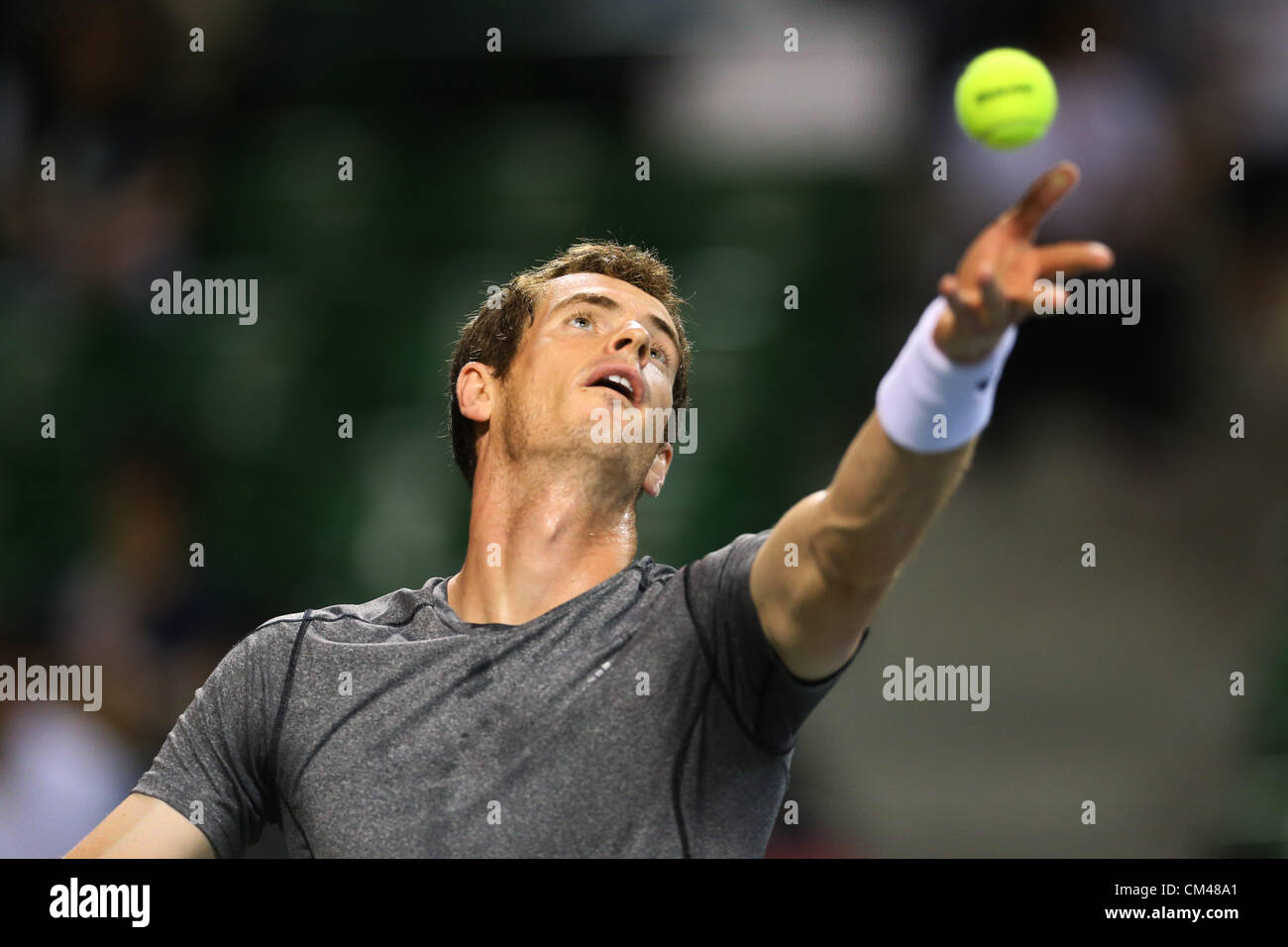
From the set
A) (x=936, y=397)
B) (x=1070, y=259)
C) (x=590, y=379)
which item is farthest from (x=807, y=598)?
(x=590, y=379)

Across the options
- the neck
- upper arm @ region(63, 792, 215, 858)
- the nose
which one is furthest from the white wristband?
upper arm @ region(63, 792, 215, 858)

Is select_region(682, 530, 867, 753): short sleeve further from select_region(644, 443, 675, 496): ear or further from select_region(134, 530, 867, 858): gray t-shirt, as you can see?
select_region(644, 443, 675, 496): ear

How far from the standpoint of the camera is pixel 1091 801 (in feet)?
16.4

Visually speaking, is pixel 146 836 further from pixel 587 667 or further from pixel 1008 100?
pixel 1008 100

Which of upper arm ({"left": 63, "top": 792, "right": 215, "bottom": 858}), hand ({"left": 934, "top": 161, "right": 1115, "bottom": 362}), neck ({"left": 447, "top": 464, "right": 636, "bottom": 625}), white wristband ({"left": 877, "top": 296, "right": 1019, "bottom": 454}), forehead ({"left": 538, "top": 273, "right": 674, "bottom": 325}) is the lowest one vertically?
upper arm ({"left": 63, "top": 792, "right": 215, "bottom": 858})

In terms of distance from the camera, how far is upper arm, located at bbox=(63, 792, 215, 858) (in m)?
2.73

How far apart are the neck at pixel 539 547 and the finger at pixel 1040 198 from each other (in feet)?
4.14

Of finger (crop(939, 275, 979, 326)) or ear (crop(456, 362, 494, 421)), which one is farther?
ear (crop(456, 362, 494, 421))

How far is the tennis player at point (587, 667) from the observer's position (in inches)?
87.4

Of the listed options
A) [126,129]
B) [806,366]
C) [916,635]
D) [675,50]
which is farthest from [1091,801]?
[126,129]

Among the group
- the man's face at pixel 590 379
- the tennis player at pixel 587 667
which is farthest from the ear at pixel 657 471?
the tennis player at pixel 587 667

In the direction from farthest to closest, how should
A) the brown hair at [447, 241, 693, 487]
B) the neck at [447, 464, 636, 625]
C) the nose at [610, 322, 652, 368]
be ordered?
the brown hair at [447, 241, 693, 487] < the nose at [610, 322, 652, 368] < the neck at [447, 464, 636, 625]

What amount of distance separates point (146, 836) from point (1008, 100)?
80.7 inches

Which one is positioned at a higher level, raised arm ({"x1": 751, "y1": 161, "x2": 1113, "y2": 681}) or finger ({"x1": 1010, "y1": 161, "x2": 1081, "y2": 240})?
finger ({"x1": 1010, "y1": 161, "x2": 1081, "y2": 240})
